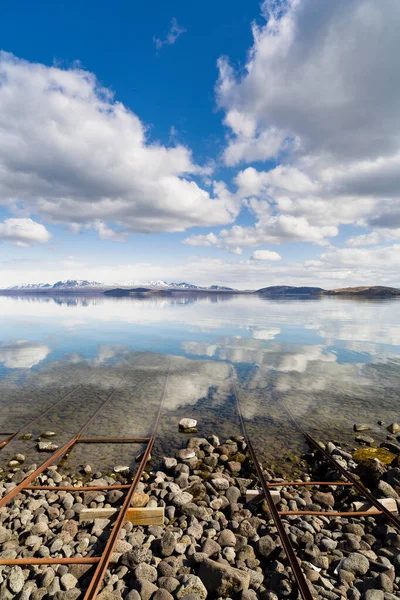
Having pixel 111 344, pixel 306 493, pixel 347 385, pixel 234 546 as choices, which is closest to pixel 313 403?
pixel 347 385

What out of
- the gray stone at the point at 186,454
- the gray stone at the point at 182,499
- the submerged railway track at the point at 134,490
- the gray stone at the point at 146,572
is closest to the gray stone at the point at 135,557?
the gray stone at the point at 146,572

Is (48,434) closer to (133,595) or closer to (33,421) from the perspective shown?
(33,421)

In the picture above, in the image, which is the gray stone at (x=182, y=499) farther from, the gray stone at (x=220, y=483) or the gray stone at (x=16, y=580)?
the gray stone at (x=16, y=580)

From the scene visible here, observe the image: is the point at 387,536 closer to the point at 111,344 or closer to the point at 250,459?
the point at 250,459

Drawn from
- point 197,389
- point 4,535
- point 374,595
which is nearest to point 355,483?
point 374,595

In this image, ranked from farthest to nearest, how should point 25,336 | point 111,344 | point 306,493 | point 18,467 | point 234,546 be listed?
point 25,336
point 111,344
point 18,467
point 306,493
point 234,546
